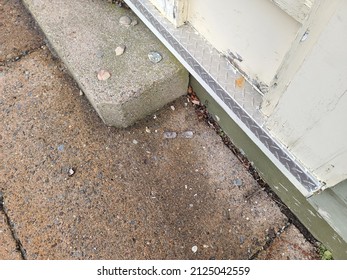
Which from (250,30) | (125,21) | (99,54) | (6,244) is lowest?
(6,244)

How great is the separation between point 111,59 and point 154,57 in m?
0.24

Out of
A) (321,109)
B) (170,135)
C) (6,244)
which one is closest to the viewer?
(321,109)

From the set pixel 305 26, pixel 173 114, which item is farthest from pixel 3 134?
pixel 305 26

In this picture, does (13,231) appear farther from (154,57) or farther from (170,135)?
(154,57)

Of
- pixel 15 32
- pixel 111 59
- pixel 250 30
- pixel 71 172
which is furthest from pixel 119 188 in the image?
pixel 15 32

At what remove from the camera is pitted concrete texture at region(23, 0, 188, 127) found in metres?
2.03

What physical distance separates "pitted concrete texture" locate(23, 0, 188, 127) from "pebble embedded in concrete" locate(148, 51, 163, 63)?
0.8 inches

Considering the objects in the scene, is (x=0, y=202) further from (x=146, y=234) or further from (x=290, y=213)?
(x=290, y=213)

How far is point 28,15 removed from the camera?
8.57 ft

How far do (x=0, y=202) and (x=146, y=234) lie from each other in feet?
2.64

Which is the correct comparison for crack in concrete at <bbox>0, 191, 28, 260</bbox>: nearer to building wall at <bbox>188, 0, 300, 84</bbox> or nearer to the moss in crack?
building wall at <bbox>188, 0, 300, 84</bbox>

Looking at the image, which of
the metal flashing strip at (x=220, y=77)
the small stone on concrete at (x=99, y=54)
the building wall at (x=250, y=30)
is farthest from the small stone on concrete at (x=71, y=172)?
the building wall at (x=250, y=30)

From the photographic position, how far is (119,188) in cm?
206

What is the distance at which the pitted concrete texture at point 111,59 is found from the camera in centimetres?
203
